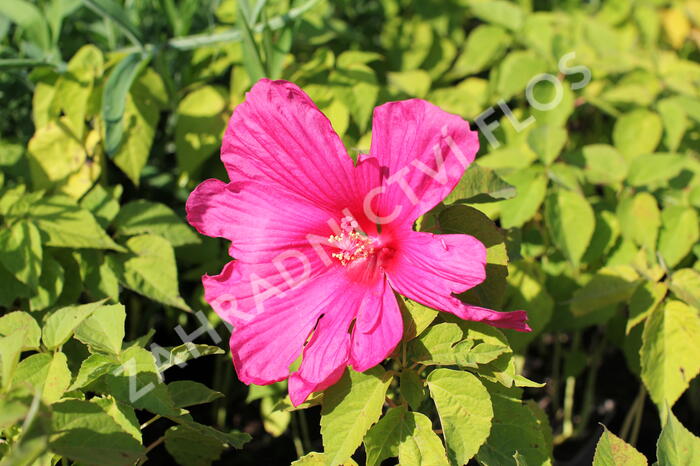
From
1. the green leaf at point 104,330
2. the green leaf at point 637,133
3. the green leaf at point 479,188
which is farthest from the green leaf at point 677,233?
the green leaf at point 104,330

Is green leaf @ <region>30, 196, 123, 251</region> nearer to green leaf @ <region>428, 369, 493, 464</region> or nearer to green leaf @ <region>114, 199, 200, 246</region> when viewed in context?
green leaf @ <region>114, 199, 200, 246</region>

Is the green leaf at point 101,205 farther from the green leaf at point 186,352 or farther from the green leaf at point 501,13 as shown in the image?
the green leaf at point 501,13

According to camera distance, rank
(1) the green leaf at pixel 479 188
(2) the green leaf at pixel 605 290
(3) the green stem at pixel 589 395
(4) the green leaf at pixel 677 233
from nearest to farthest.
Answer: (1) the green leaf at pixel 479 188
(2) the green leaf at pixel 605 290
(4) the green leaf at pixel 677 233
(3) the green stem at pixel 589 395

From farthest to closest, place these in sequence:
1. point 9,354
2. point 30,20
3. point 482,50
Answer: point 482,50 → point 30,20 → point 9,354

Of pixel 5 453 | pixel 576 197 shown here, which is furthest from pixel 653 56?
pixel 5 453

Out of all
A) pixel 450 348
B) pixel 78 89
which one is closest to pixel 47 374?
pixel 450 348

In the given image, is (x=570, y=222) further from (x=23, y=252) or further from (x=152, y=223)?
(x=23, y=252)
